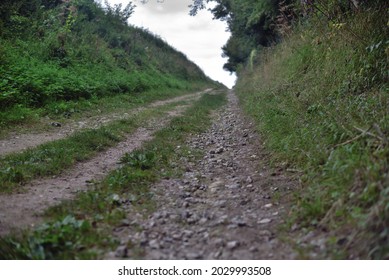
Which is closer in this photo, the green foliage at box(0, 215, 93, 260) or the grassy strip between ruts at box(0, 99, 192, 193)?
the green foliage at box(0, 215, 93, 260)

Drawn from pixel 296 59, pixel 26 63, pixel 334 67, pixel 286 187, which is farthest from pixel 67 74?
pixel 286 187

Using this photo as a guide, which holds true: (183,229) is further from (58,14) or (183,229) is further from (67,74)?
(58,14)

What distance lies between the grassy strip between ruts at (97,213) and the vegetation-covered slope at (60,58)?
5.26 metres

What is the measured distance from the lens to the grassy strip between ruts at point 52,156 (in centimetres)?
511

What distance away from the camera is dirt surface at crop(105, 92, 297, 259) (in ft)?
10.7

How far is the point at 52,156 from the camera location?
6223mm

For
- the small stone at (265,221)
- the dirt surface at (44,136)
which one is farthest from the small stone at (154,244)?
the dirt surface at (44,136)

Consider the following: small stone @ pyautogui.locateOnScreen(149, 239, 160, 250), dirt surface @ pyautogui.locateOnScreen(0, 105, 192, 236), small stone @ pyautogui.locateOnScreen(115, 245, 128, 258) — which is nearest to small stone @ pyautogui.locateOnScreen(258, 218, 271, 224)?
small stone @ pyautogui.locateOnScreen(149, 239, 160, 250)

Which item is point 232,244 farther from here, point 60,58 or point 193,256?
point 60,58

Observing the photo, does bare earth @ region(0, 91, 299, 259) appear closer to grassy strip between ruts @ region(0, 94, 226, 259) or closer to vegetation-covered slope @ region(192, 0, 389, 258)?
grassy strip between ruts @ region(0, 94, 226, 259)

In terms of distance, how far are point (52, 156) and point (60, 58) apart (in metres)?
11.4

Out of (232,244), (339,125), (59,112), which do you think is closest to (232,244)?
(232,244)

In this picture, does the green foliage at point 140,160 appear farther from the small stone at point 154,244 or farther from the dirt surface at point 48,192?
the small stone at point 154,244

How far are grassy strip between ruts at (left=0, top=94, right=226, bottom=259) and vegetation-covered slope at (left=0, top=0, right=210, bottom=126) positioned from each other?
5.26 metres
